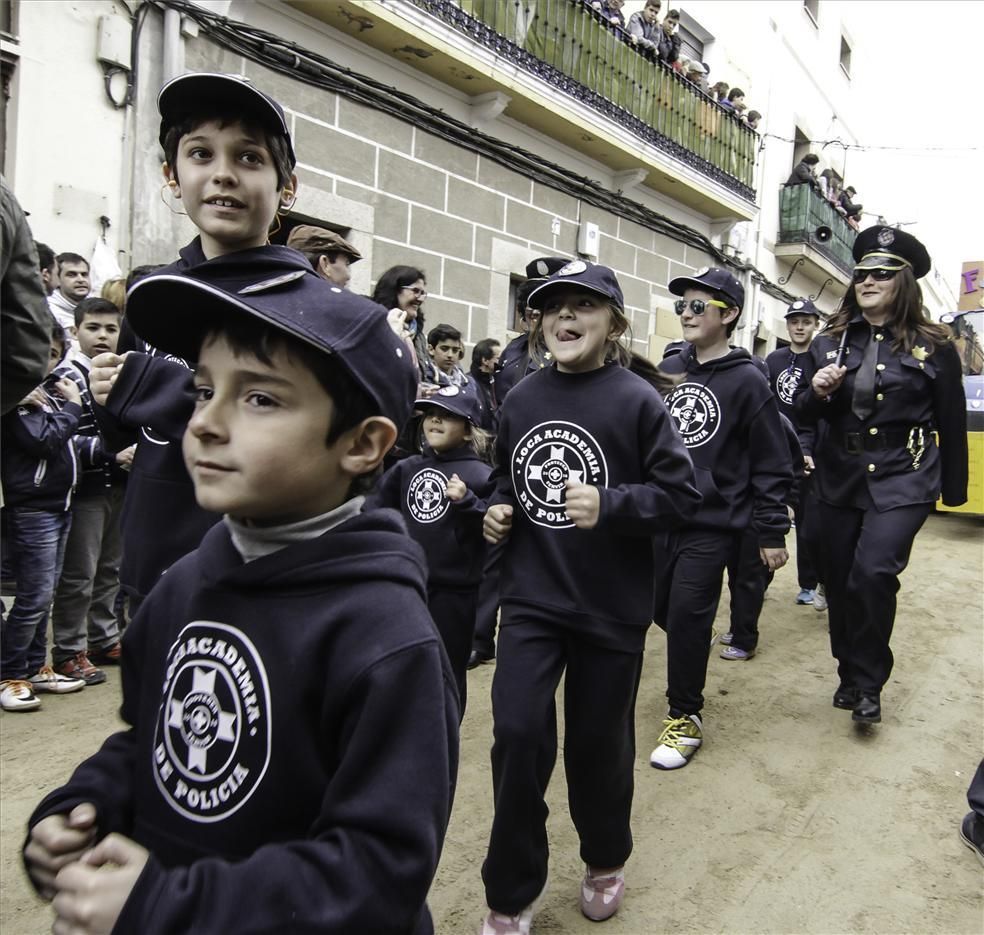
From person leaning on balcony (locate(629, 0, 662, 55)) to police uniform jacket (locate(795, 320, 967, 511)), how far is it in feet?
28.8

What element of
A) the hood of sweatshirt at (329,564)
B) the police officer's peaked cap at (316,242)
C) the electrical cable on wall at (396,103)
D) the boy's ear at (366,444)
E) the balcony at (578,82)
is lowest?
the hood of sweatshirt at (329,564)

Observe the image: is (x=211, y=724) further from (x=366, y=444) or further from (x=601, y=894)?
(x=601, y=894)

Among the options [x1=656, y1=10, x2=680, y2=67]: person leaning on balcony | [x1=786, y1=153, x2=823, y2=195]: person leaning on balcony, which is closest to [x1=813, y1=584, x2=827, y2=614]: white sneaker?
[x1=656, y1=10, x2=680, y2=67]: person leaning on balcony

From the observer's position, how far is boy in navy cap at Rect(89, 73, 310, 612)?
6.35 ft

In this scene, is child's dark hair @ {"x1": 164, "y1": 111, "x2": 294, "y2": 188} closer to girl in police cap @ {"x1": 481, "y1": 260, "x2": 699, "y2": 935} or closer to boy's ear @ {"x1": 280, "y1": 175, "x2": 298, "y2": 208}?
boy's ear @ {"x1": 280, "y1": 175, "x2": 298, "y2": 208}

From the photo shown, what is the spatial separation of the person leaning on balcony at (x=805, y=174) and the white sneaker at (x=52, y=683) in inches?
629

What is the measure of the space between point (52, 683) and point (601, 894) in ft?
9.83

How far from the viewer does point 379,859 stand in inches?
40.8

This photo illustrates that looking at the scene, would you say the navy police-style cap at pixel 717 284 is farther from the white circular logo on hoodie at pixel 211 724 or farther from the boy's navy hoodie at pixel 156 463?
the white circular logo on hoodie at pixel 211 724

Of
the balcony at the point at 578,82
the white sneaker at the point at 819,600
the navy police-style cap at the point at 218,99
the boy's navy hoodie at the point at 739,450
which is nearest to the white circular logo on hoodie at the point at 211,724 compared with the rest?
the navy police-style cap at the point at 218,99

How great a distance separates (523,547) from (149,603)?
153 centimetres

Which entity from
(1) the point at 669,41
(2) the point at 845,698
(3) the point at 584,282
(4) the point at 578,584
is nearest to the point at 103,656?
(4) the point at 578,584

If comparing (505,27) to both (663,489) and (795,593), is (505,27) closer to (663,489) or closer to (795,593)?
(795,593)

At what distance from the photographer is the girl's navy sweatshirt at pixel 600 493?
2.57m
